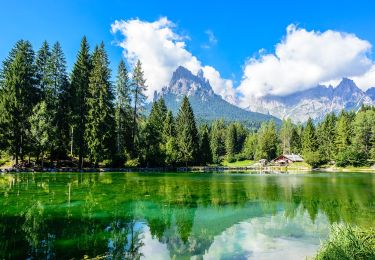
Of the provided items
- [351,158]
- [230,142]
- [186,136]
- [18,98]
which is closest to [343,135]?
[351,158]

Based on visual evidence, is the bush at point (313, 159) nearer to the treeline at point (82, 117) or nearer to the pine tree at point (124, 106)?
the treeline at point (82, 117)

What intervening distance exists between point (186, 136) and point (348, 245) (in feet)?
251

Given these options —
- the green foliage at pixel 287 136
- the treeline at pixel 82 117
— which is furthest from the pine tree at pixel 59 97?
the green foliage at pixel 287 136

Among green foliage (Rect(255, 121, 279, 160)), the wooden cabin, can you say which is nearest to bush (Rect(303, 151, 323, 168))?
the wooden cabin

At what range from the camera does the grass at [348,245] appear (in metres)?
7.80

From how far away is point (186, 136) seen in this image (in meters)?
84.6

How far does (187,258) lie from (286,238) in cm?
527

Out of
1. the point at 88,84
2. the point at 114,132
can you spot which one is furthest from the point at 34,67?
the point at 114,132

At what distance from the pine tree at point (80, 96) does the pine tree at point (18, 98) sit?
23.3 feet

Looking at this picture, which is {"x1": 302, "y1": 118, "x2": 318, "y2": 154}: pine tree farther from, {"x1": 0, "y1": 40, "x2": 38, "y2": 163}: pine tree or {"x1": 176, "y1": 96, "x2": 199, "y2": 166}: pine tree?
{"x1": 0, "y1": 40, "x2": 38, "y2": 163}: pine tree

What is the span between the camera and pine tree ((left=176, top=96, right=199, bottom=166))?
82625 millimetres

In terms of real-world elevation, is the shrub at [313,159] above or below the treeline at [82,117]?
below

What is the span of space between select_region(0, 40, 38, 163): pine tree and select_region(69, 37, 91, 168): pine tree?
7090 millimetres

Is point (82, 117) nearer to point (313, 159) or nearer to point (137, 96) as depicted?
point (137, 96)
